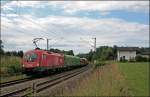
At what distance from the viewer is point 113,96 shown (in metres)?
15.4

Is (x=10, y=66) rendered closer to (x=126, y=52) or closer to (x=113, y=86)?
(x=113, y=86)

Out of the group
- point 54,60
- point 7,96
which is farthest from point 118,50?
point 7,96

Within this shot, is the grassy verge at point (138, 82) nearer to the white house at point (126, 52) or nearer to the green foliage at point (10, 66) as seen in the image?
the green foliage at point (10, 66)

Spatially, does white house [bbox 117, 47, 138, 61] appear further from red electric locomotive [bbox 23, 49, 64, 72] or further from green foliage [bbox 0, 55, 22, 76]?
red electric locomotive [bbox 23, 49, 64, 72]

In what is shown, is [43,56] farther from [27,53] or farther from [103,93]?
[103,93]

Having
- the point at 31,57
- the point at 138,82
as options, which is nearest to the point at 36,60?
the point at 31,57

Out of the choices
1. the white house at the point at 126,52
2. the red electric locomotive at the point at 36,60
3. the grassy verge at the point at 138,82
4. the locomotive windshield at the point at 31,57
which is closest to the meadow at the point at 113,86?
the grassy verge at the point at 138,82

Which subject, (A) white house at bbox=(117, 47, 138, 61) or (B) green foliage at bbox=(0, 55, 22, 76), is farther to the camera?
(A) white house at bbox=(117, 47, 138, 61)

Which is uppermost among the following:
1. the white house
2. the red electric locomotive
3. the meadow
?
the white house

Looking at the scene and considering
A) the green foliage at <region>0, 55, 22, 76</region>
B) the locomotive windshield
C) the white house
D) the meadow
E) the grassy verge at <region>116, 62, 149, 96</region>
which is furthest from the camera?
the white house

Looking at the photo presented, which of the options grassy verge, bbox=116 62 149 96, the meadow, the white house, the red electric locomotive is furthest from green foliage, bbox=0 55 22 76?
the white house

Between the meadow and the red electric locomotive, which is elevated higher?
the red electric locomotive

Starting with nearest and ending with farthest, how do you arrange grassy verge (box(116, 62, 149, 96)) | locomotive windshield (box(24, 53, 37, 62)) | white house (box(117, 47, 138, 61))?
grassy verge (box(116, 62, 149, 96)) → locomotive windshield (box(24, 53, 37, 62)) → white house (box(117, 47, 138, 61))

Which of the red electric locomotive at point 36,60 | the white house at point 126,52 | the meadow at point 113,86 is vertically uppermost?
the white house at point 126,52
